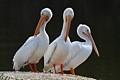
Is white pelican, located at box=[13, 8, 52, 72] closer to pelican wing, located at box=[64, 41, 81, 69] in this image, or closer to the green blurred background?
pelican wing, located at box=[64, 41, 81, 69]

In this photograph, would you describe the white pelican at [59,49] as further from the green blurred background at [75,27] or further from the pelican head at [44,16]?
the green blurred background at [75,27]

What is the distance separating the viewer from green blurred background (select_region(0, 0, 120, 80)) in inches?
994

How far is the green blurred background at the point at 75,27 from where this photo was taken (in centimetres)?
2526

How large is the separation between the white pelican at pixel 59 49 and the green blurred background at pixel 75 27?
207 inches

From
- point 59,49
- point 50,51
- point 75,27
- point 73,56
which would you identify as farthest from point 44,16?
point 75,27

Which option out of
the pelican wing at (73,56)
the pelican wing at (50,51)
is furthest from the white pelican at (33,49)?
the pelican wing at (73,56)

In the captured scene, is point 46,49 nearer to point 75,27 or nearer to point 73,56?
point 73,56

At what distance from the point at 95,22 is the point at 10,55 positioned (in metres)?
19.6

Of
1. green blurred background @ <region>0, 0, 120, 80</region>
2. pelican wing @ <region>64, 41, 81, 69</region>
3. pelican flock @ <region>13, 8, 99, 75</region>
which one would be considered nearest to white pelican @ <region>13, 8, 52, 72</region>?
pelican flock @ <region>13, 8, 99, 75</region>

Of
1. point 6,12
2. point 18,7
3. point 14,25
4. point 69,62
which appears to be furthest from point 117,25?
point 69,62

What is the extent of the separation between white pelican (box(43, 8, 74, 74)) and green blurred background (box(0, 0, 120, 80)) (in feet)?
17.3

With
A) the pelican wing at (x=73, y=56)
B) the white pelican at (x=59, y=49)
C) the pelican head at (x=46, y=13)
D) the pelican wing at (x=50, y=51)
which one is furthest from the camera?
the pelican wing at (x=73, y=56)

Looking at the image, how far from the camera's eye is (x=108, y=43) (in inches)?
1307

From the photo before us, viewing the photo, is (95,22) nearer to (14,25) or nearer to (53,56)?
A: (14,25)
